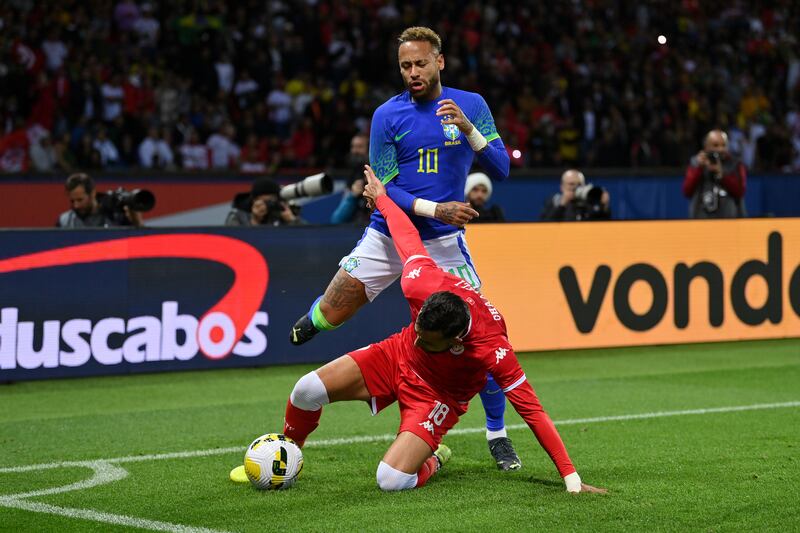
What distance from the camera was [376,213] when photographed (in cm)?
752

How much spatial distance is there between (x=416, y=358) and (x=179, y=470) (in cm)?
163

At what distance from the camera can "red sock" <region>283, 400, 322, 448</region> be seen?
7016 mm

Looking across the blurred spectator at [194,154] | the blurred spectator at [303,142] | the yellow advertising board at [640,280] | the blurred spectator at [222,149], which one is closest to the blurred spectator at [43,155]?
the blurred spectator at [194,154]

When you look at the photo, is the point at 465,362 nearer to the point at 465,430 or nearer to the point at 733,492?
the point at 733,492

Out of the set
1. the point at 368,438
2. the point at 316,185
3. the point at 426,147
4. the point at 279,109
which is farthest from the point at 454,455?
the point at 279,109

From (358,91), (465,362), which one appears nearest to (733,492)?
(465,362)

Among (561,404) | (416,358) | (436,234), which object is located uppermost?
(436,234)

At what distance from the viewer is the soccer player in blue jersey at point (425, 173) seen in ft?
23.4

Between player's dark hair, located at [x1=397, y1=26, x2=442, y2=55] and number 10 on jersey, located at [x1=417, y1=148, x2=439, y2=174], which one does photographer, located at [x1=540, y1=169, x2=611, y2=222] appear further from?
player's dark hair, located at [x1=397, y1=26, x2=442, y2=55]

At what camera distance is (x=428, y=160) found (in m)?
7.30

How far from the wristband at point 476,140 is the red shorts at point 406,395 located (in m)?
1.15

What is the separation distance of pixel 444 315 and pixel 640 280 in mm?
7204

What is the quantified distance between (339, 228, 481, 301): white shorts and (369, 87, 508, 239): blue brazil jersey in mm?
63

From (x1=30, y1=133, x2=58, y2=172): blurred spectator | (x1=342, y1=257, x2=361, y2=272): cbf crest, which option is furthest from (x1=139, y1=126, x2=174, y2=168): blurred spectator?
(x1=342, y1=257, x2=361, y2=272): cbf crest
